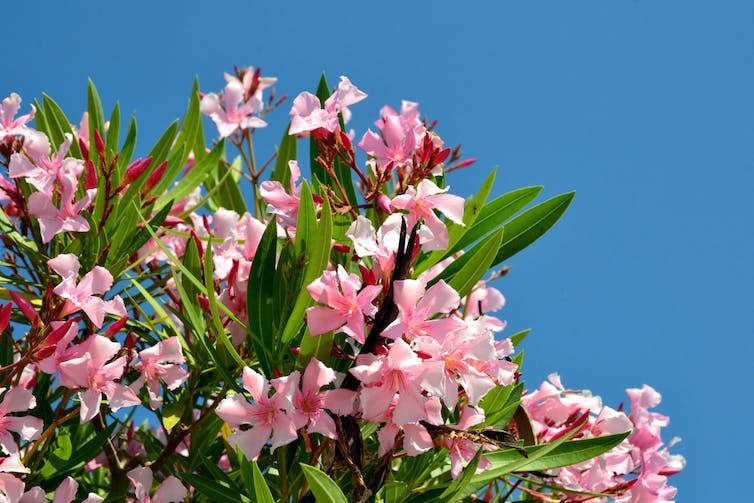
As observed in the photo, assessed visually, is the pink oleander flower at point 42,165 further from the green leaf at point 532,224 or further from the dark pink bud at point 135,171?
the green leaf at point 532,224

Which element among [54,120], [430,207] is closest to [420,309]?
[430,207]

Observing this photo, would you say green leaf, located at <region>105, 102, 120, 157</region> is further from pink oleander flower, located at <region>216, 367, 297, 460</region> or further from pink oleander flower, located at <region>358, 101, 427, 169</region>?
pink oleander flower, located at <region>216, 367, 297, 460</region>

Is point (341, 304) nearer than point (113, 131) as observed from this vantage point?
Yes

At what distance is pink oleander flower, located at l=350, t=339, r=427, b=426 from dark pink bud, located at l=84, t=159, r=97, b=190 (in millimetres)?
935

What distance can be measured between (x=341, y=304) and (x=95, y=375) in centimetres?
59

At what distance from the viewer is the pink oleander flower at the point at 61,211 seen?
1.67 metres

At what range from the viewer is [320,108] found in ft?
4.93

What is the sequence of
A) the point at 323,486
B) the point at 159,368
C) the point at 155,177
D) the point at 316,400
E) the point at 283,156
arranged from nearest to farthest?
the point at 323,486, the point at 316,400, the point at 159,368, the point at 155,177, the point at 283,156

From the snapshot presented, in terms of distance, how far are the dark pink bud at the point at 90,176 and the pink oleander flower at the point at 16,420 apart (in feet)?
1.72

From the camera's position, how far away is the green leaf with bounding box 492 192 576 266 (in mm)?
1629

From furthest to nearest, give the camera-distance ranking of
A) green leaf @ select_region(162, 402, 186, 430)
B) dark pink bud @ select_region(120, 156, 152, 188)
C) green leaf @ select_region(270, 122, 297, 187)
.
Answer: green leaf @ select_region(270, 122, 297, 187) < dark pink bud @ select_region(120, 156, 152, 188) < green leaf @ select_region(162, 402, 186, 430)

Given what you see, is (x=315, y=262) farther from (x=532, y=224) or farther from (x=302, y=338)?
(x=532, y=224)

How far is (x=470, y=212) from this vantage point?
149 centimetres

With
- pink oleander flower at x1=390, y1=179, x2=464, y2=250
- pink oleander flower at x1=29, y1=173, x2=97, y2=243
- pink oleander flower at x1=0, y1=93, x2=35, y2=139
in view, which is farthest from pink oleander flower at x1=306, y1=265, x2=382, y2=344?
pink oleander flower at x1=0, y1=93, x2=35, y2=139
